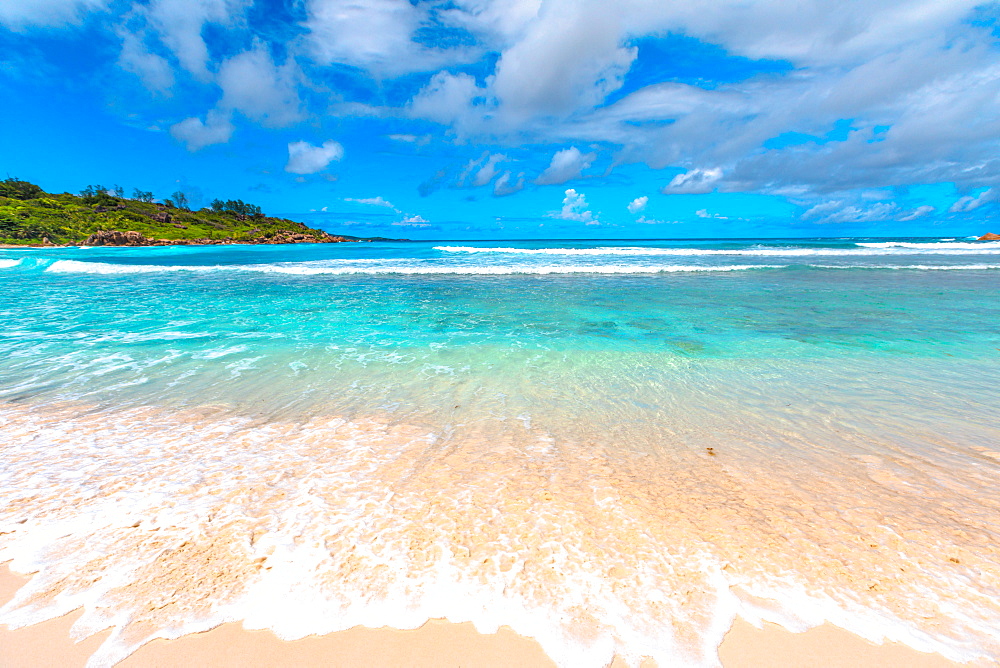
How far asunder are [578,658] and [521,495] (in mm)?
1500

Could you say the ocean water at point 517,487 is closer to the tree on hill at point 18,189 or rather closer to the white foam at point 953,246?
the white foam at point 953,246

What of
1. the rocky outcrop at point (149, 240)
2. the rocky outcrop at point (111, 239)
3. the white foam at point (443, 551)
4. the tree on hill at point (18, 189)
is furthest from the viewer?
the tree on hill at point (18, 189)

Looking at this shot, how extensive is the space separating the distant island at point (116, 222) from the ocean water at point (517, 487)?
92.2 metres

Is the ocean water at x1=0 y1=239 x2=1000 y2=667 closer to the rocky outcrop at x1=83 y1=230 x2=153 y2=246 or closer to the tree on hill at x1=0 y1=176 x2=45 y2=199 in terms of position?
the rocky outcrop at x1=83 y1=230 x2=153 y2=246

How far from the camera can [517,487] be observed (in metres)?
3.93

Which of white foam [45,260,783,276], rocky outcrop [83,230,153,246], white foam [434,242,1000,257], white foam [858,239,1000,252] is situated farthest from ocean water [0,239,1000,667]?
rocky outcrop [83,230,153,246]

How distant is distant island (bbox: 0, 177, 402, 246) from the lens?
7456 centimetres

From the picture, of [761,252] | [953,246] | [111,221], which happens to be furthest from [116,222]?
[953,246]

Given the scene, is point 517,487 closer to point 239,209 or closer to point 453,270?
point 453,270

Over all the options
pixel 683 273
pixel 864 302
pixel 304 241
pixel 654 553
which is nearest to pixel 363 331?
pixel 654 553

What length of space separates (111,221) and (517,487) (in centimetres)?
12374

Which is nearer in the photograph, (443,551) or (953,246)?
(443,551)

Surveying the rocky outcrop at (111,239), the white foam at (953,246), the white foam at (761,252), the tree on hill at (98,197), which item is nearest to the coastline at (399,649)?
the white foam at (761,252)

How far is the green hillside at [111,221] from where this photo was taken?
75.0m
